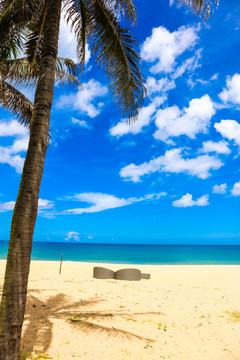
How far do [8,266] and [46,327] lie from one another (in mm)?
2077

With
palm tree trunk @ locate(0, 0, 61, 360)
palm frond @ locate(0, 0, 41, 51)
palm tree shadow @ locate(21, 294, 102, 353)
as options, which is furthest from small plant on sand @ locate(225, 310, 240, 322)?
palm frond @ locate(0, 0, 41, 51)

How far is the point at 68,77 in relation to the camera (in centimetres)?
888

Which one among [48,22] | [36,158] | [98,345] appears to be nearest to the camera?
[36,158]

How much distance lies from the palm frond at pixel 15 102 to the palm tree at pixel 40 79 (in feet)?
9.39

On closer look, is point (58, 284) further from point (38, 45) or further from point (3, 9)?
point (3, 9)

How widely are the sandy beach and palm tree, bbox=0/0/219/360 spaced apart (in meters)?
1.05

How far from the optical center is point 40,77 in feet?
13.8

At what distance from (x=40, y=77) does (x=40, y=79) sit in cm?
5

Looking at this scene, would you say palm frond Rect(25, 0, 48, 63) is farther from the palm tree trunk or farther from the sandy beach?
the sandy beach

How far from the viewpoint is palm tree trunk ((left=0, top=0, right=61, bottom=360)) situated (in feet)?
10.9

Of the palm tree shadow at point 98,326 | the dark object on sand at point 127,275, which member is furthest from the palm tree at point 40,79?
the dark object on sand at point 127,275

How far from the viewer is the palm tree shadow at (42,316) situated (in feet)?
13.3

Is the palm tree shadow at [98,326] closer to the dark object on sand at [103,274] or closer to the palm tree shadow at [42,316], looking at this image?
the palm tree shadow at [42,316]

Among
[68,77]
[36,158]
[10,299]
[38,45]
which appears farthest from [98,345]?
[68,77]
